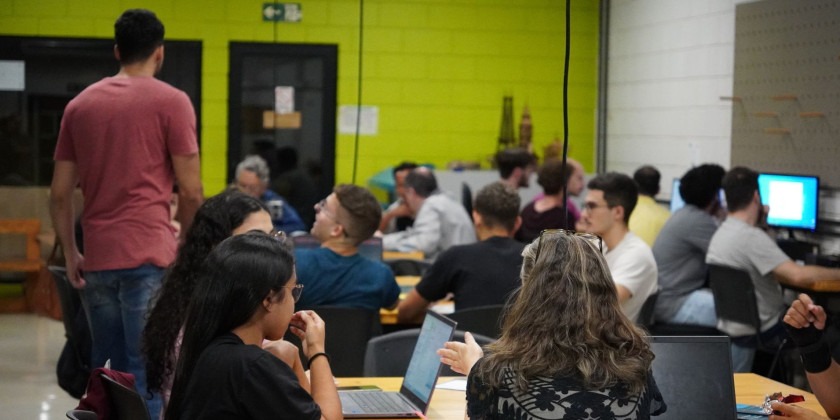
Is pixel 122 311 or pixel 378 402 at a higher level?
pixel 122 311

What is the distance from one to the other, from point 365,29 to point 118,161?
6489 mm

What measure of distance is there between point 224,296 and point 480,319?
6.89ft

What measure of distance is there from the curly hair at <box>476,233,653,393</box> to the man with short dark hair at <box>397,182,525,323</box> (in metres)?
2.29

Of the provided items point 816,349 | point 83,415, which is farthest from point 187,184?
point 816,349

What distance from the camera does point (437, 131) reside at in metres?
10.4

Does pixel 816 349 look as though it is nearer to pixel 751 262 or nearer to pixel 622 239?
pixel 622 239

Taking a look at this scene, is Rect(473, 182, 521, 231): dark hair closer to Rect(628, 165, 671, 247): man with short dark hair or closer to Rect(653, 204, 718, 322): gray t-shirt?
Rect(653, 204, 718, 322): gray t-shirt

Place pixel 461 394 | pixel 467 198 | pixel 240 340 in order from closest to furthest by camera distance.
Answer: pixel 240 340 < pixel 461 394 < pixel 467 198

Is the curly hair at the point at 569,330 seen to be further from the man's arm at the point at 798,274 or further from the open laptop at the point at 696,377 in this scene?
the man's arm at the point at 798,274

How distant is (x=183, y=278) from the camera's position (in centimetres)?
313

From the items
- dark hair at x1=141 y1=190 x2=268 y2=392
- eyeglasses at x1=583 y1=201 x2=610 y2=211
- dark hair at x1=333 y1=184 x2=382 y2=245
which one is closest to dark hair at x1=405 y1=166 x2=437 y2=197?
eyeglasses at x1=583 y1=201 x2=610 y2=211

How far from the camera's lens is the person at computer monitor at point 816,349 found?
3.01 metres

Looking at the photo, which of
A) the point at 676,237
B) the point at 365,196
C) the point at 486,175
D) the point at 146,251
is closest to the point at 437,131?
the point at 486,175

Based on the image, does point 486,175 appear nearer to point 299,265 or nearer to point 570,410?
point 299,265
